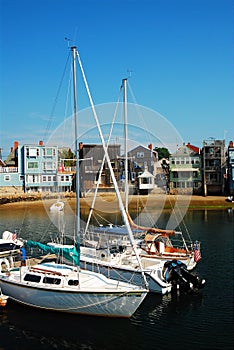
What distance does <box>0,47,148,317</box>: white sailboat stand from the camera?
18484 mm

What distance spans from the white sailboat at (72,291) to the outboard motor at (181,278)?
4.26 m

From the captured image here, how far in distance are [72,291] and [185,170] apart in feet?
205

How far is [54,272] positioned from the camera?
2006cm

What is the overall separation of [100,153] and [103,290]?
997 inches

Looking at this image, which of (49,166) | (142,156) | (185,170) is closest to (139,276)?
(142,156)

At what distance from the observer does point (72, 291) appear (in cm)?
1875

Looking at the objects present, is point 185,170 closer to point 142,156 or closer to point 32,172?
point 32,172

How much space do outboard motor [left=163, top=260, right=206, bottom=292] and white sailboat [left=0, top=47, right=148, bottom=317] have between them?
14.0 ft

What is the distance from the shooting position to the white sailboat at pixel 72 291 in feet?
60.6

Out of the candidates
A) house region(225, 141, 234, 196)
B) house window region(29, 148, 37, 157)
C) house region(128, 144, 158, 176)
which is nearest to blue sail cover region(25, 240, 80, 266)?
house region(128, 144, 158, 176)

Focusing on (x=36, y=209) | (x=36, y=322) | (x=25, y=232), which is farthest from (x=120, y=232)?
(x=36, y=209)

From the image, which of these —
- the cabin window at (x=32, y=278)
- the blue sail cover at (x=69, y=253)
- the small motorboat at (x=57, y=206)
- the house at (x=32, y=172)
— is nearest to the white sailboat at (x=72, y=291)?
the cabin window at (x=32, y=278)

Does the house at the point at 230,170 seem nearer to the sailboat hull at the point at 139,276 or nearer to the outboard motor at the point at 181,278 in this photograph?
the outboard motor at the point at 181,278

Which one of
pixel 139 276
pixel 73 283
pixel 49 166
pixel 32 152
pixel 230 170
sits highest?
pixel 32 152
